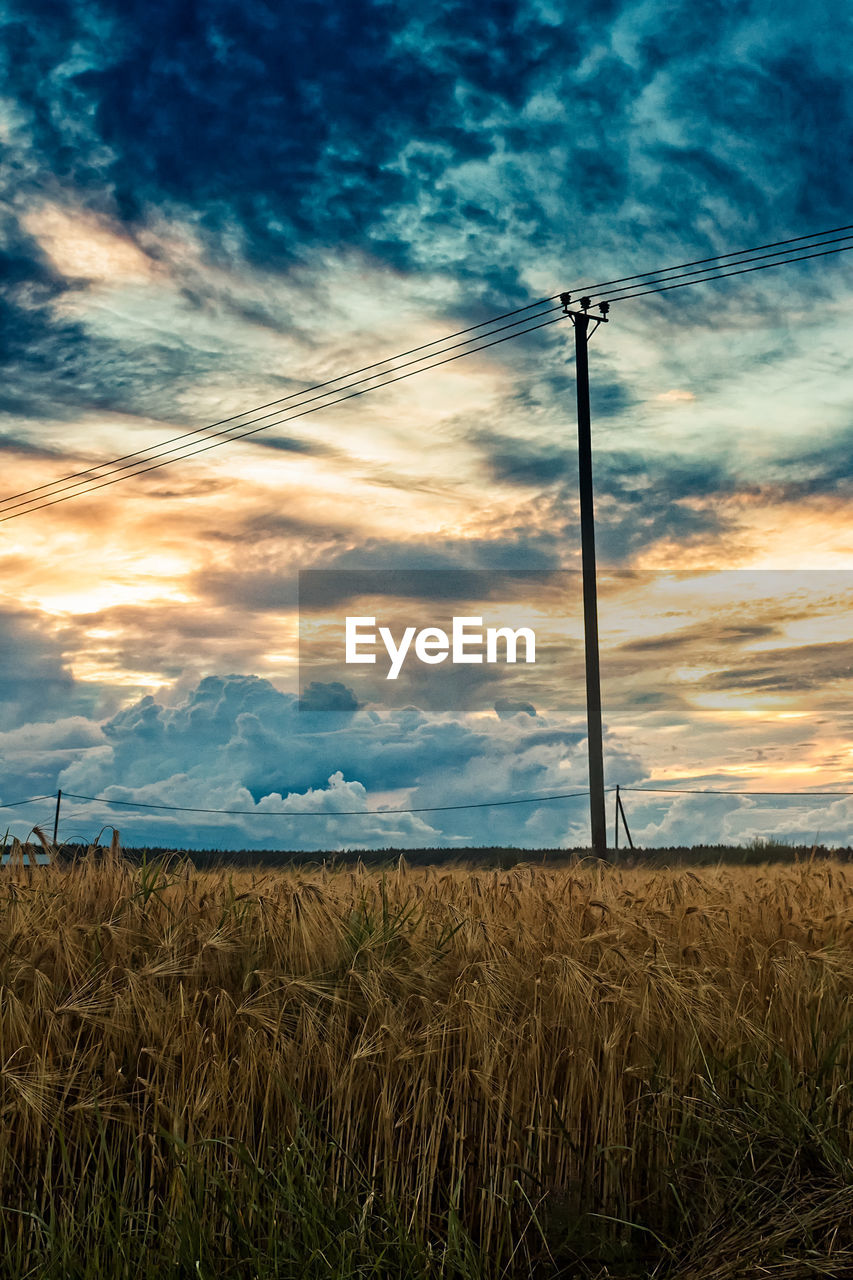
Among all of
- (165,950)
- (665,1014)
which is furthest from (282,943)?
(665,1014)

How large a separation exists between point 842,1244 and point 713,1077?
1038 millimetres

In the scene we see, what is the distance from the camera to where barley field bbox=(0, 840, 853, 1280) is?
301 cm

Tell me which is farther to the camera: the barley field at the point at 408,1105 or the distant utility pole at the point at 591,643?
the distant utility pole at the point at 591,643

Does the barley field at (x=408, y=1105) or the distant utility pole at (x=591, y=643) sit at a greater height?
the distant utility pole at (x=591, y=643)

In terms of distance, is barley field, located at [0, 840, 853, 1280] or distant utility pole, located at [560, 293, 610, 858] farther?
distant utility pole, located at [560, 293, 610, 858]

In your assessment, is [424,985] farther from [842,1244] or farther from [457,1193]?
[842,1244]

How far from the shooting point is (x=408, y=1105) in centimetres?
361

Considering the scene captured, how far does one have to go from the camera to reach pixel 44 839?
601cm

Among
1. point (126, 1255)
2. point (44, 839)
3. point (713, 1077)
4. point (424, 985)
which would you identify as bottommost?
point (126, 1255)

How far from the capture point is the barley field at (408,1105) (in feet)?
9.86

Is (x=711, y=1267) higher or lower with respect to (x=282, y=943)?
lower

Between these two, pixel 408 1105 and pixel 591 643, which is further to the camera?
pixel 591 643

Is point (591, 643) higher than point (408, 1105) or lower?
higher

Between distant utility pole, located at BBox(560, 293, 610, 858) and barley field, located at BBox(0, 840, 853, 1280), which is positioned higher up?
distant utility pole, located at BBox(560, 293, 610, 858)
